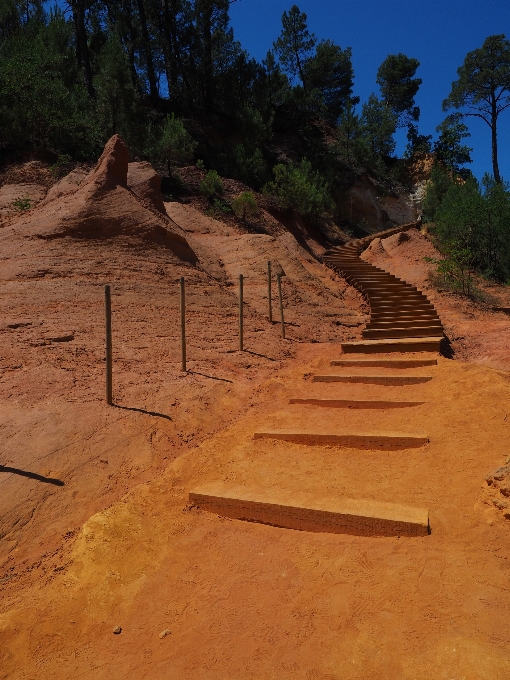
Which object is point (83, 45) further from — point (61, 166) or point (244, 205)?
point (244, 205)

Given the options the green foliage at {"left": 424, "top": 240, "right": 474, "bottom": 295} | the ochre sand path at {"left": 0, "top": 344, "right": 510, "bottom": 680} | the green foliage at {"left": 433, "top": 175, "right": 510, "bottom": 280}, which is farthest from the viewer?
the green foliage at {"left": 433, "top": 175, "right": 510, "bottom": 280}

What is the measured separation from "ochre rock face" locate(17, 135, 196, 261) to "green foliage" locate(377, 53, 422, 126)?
3091 cm

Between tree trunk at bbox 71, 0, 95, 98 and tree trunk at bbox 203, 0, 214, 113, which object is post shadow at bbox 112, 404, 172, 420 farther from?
tree trunk at bbox 203, 0, 214, 113

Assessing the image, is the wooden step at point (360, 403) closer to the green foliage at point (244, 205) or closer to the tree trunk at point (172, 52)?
the green foliage at point (244, 205)

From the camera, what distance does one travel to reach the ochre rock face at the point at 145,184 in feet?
36.1

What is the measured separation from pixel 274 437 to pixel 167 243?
6278mm

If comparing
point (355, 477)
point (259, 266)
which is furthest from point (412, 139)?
point (355, 477)

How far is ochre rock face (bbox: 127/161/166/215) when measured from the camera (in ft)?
36.1

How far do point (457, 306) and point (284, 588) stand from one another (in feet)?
35.2

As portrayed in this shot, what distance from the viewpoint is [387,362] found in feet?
22.2

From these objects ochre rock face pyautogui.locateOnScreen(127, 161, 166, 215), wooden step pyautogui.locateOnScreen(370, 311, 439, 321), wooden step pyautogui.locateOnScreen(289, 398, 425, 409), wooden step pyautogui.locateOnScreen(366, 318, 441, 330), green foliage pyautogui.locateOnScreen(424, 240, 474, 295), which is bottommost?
wooden step pyautogui.locateOnScreen(289, 398, 425, 409)

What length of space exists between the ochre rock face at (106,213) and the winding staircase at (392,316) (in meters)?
4.34

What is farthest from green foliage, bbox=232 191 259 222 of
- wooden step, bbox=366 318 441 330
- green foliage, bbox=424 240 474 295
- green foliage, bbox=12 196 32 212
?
wooden step, bbox=366 318 441 330

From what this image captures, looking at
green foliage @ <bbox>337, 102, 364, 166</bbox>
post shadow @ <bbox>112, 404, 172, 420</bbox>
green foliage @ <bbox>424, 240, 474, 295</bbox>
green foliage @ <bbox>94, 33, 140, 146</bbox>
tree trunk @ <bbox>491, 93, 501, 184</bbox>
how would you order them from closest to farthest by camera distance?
post shadow @ <bbox>112, 404, 172, 420</bbox>
green foliage @ <bbox>424, 240, 474, 295</bbox>
green foliage @ <bbox>94, 33, 140, 146</bbox>
tree trunk @ <bbox>491, 93, 501, 184</bbox>
green foliage @ <bbox>337, 102, 364, 166</bbox>
